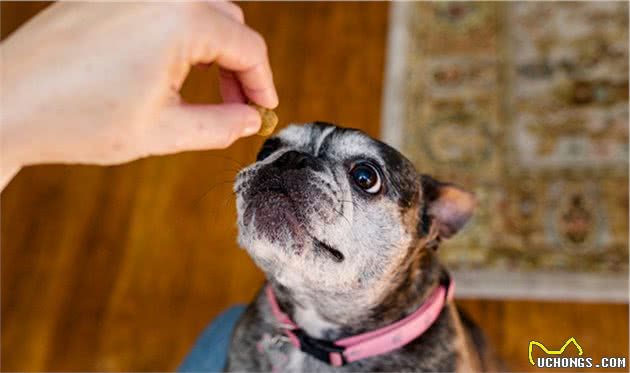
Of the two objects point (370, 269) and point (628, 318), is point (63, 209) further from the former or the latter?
point (628, 318)

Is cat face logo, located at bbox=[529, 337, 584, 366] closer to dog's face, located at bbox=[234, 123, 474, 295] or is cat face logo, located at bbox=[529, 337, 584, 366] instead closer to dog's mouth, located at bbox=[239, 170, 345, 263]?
dog's face, located at bbox=[234, 123, 474, 295]

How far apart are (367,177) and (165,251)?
159 cm

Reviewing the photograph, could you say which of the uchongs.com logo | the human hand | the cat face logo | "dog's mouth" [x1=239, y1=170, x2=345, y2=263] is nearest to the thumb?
the human hand

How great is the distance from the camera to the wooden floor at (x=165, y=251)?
8.17 ft

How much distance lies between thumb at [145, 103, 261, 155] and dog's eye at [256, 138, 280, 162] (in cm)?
45

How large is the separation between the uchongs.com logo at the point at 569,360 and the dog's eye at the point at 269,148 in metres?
1.07

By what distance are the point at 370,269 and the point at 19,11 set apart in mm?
2865

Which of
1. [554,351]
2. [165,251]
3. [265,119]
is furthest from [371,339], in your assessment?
[165,251]

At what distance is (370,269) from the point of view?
1.40 metres

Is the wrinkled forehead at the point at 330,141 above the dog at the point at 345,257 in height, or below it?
above

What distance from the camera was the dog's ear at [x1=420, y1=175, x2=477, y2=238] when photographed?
1.58 m

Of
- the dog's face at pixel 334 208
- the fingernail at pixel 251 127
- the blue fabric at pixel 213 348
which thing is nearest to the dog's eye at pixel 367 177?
the dog's face at pixel 334 208

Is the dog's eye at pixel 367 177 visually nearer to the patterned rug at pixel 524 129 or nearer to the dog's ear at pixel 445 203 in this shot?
the dog's ear at pixel 445 203

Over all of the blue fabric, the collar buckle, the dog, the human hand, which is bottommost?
the blue fabric
